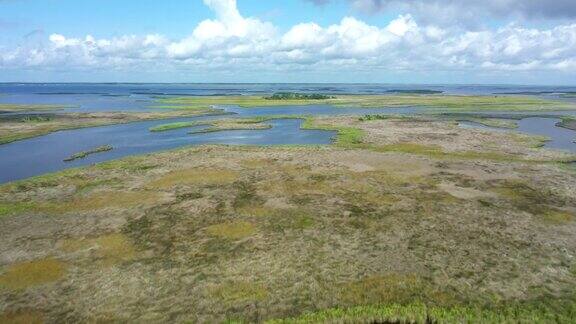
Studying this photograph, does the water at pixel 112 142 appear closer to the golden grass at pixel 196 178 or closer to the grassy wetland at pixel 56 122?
the grassy wetland at pixel 56 122

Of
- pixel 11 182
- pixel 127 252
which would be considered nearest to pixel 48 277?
pixel 127 252

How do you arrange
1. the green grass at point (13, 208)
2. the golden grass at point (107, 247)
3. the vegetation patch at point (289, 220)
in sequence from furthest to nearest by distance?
1. the green grass at point (13, 208)
2. the vegetation patch at point (289, 220)
3. the golden grass at point (107, 247)

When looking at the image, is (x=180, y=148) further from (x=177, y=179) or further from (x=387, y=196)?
(x=387, y=196)

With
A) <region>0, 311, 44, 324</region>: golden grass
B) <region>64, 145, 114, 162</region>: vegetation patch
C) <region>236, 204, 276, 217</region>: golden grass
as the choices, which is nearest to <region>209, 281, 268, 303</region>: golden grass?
<region>0, 311, 44, 324</region>: golden grass

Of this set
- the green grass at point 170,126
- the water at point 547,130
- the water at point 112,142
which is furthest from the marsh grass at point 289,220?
the green grass at point 170,126

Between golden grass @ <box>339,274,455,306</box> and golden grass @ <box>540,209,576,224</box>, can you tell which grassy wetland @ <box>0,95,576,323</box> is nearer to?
golden grass @ <box>339,274,455,306</box>

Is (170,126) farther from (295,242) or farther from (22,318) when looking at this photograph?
(22,318)
